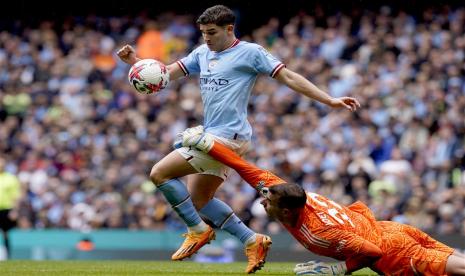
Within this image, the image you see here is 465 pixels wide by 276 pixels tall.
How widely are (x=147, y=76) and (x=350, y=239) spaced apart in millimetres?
2652

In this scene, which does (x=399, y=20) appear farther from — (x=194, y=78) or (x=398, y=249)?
(x=398, y=249)

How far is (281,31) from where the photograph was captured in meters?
22.5

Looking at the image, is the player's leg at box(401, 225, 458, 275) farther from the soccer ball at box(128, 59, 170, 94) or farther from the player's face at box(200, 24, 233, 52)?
the soccer ball at box(128, 59, 170, 94)

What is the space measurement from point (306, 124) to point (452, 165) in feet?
10.4

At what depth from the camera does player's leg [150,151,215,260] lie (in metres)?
9.58

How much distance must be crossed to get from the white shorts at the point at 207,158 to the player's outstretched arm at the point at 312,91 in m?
0.74

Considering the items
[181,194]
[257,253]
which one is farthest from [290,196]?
[181,194]


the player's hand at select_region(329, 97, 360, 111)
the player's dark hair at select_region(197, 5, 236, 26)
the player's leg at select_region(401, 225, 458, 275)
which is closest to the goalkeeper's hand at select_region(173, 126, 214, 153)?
the player's dark hair at select_region(197, 5, 236, 26)

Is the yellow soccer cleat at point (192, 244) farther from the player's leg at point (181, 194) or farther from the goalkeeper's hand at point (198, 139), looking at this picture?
the goalkeeper's hand at point (198, 139)

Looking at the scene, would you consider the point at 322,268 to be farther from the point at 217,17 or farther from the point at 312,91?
the point at 217,17

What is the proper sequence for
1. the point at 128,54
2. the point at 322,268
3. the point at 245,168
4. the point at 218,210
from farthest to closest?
the point at 128,54 → the point at 218,210 → the point at 245,168 → the point at 322,268

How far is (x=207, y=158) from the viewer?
947cm

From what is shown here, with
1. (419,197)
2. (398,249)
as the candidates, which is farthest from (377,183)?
(398,249)

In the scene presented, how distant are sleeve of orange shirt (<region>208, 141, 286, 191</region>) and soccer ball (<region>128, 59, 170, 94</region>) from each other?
3.05 ft
